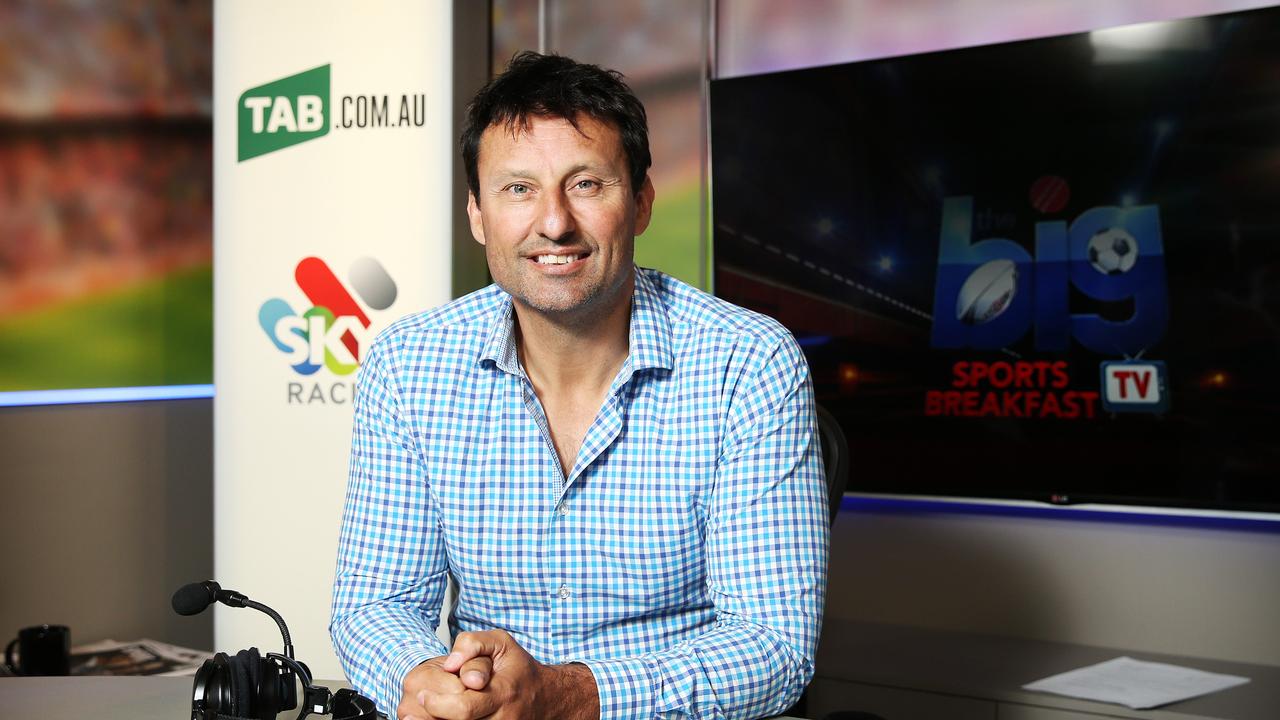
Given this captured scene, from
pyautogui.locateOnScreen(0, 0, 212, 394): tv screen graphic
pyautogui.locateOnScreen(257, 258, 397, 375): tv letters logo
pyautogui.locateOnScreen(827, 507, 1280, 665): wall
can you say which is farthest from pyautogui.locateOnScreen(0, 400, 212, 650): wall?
pyautogui.locateOnScreen(827, 507, 1280, 665): wall

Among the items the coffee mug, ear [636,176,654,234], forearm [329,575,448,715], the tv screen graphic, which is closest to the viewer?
forearm [329,575,448,715]

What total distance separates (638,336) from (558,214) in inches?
8.3

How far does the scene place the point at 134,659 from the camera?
3127mm

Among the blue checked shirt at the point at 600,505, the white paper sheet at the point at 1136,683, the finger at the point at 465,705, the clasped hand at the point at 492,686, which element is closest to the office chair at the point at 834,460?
the blue checked shirt at the point at 600,505

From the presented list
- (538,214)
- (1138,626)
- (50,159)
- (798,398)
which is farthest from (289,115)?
(1138,626)

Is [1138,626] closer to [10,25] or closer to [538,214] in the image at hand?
[538,214]

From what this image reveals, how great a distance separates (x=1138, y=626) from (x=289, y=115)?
8.13ft

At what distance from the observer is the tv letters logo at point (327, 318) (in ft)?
9.89

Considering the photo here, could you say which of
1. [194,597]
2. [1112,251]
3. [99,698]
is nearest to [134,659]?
[99,698]

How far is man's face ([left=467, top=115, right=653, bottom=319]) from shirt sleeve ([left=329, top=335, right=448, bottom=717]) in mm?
271

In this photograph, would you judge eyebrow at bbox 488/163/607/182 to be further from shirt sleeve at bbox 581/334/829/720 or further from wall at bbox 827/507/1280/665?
wall at bbox 827/507/1280/665

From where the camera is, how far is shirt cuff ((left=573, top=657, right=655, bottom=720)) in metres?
1.36

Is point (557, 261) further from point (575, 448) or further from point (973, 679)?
point (973, 679)

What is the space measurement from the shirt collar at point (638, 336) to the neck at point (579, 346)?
0.02m
